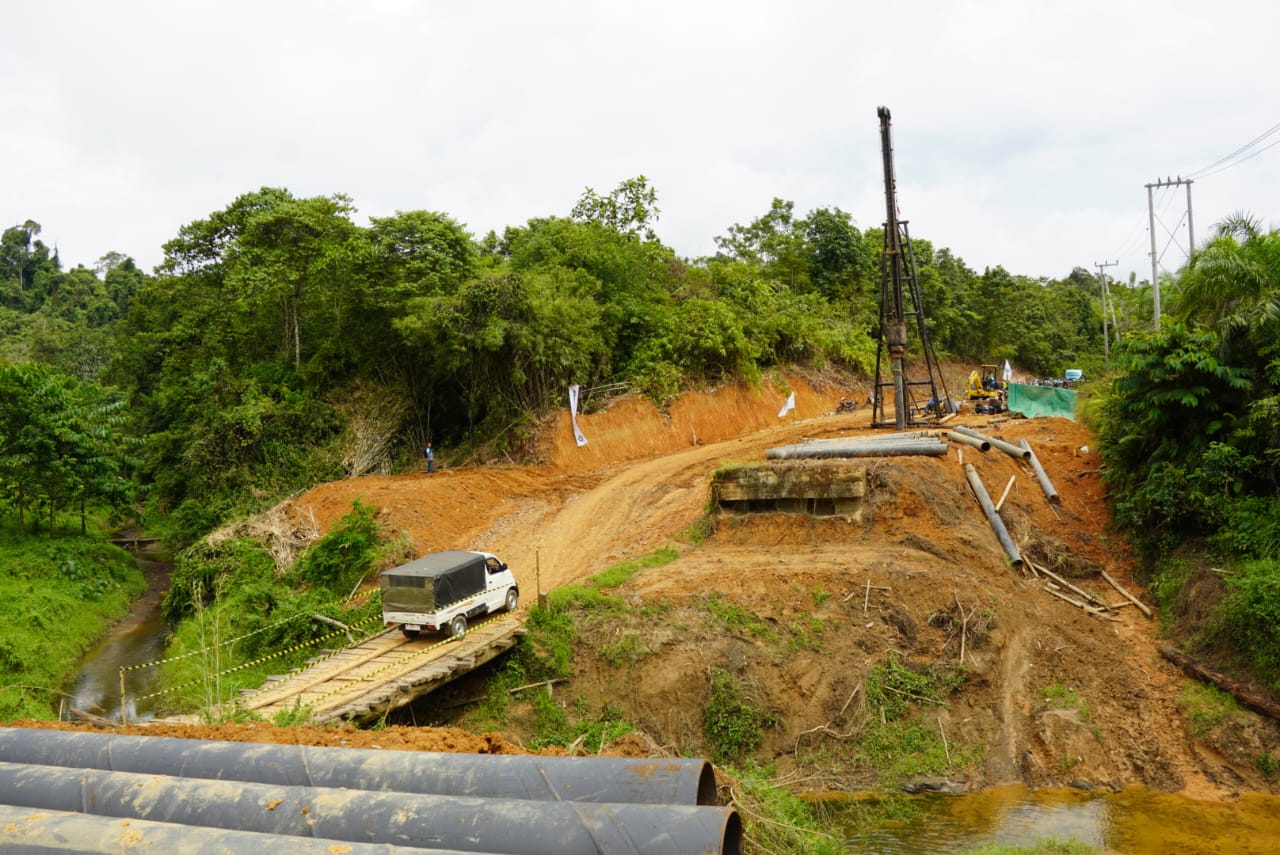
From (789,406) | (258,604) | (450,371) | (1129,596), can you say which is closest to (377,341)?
(450,371)

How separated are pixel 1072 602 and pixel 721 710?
28.9 ft

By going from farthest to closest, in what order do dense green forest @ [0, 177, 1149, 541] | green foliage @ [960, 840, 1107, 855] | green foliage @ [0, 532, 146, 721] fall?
dense green forest @ [0, 177, 1149, 541] < green foliage @ [0, 532, 146, 721] < green foliage @ [960, 840, 1107, 855]

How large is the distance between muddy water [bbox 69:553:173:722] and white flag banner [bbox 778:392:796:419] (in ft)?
79.0

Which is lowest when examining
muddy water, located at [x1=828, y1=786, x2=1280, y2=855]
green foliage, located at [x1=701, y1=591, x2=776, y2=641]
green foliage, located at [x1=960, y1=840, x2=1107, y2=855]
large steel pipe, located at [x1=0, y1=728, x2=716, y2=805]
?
muddy water, located at [x1=828, y1=786, x2=1280, y2=855]

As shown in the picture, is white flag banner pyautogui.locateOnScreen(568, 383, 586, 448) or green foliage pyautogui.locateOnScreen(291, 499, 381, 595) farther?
white flag banner pyautogui.locateOnScreen(568, 383, 586, 448)

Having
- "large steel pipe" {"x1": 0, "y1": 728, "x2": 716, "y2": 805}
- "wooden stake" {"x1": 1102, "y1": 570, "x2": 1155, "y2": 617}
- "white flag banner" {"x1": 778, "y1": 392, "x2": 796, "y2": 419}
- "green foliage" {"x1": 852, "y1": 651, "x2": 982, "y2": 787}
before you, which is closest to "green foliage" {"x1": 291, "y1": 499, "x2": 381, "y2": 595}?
"green foliage" {"x1": 852, "y1": 651, "x2": 982, "y2": 787}

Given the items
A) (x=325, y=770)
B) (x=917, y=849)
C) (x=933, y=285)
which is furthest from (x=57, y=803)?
(x=933, y=285)

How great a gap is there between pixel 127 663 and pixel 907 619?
2029 centimetres

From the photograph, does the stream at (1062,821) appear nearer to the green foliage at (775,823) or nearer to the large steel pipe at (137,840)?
the green foliage at (775,823)

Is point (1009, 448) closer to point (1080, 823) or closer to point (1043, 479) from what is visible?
point (1043, 479)

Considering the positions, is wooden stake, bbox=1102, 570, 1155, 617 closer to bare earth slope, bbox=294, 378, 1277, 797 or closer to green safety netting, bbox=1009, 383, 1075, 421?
bare earth slope, bbox=294, 378, 1277, 797

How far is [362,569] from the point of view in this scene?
24000mm

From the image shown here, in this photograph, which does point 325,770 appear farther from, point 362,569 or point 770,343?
point 770,343

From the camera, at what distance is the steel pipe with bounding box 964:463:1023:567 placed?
67.7 ft
